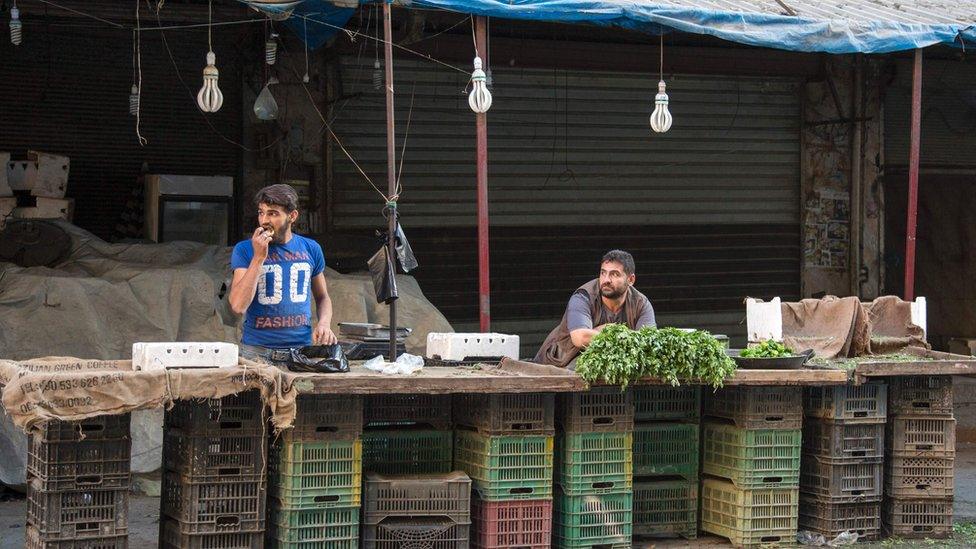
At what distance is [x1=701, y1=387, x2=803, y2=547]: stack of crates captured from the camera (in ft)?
24.6

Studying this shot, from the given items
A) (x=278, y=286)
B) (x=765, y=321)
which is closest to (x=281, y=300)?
(x=278, y=286)

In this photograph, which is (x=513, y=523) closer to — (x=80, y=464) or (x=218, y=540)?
(x=218, y=540)

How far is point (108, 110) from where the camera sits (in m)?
11.6

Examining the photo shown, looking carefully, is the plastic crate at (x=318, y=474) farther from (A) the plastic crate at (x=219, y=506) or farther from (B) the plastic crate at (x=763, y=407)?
(B) the plastic crate at (x=763, y=407)

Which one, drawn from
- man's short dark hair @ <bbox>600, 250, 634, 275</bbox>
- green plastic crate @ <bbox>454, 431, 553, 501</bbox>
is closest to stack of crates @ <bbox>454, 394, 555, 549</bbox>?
green plastic crate @ <bbox>454, 431, 553, 501</bbox>

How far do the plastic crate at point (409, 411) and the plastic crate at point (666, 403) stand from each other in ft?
4.07

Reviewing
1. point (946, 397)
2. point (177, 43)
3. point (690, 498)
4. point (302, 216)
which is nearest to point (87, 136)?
point (177, 43)

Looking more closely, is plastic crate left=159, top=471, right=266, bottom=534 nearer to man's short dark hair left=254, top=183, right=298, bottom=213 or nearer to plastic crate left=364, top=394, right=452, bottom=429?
plastic crate left=364, top=394, right=452, bottom=429

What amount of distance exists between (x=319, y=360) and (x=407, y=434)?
0.79 meters

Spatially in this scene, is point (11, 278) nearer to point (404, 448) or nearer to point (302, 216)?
point (302, 216)

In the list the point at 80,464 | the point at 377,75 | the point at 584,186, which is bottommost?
the point at 80,464

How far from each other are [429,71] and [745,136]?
412 cm

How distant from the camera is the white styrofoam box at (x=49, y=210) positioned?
10.5m

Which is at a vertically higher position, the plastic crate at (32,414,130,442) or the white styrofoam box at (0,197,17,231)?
the white styrofoam box at (0,197,17,231)
